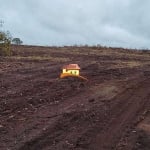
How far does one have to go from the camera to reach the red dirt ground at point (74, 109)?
9547 mm

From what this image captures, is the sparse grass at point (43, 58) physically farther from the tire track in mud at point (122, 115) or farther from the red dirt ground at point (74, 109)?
the tire track in mud at point (122, 115)

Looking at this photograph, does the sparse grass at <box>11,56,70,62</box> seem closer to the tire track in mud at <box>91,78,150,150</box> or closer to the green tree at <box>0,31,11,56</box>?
the green tree at <box>0,31,11,56</box>

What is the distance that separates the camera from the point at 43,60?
23.5 metres

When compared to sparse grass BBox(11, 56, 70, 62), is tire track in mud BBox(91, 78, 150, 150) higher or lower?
lower

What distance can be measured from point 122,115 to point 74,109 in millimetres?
1089

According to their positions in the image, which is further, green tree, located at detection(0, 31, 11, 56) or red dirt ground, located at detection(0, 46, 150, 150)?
green tree, located at detection(0, 31, 11, 56)

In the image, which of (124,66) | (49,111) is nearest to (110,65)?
(124,66)

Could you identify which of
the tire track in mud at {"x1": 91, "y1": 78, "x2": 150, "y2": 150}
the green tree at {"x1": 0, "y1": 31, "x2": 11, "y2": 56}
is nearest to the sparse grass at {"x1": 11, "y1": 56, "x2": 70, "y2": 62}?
the green tree at {"x1": 0, "y1": 31, "x2": 11, "y2": 56}

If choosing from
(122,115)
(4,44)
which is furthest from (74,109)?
(4,44)

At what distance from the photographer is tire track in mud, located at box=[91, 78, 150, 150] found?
957cm

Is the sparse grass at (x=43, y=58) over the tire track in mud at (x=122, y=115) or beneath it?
over

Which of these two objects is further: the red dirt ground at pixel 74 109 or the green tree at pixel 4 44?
the green tree at pixel 4 44

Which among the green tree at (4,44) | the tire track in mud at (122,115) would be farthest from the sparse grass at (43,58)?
the tire track in mud at (122,115)

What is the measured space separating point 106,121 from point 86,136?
1.26 m
